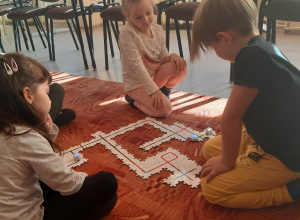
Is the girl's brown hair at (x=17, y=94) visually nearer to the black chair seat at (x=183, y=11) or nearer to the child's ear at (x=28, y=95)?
the child's ear at (x=28, y=95)

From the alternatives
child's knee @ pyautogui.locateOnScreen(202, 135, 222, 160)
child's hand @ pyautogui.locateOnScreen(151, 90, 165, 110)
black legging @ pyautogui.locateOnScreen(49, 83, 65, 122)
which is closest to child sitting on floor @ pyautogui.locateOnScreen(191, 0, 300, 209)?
child's knee @ pyautogui.locateOnScreen(202, 135, 222, 160)

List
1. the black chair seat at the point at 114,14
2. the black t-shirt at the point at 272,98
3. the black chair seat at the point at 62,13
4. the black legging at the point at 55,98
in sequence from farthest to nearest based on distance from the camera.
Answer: the black chair seat at the point at 62,13, the black chair seat at the point at 114,14, the black legging at the point at 55,98, the black t-shirt at the point at 272,98

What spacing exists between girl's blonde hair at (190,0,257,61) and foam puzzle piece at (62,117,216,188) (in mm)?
535

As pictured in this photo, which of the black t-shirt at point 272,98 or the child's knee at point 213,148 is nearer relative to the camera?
the black t-shirt at point 272,98

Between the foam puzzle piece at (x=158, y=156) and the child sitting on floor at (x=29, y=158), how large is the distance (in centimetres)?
38

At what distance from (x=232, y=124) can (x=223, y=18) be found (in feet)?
1.07

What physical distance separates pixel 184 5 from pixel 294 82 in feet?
5.43

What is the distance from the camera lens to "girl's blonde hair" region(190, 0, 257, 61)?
88cm

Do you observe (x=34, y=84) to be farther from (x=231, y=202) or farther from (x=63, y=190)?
(x=231, y=202)

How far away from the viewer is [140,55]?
5.78ft

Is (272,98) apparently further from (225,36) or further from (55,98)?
(55,98)

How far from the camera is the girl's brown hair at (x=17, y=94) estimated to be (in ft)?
2.43

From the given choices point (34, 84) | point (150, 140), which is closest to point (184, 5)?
point (150, 140)

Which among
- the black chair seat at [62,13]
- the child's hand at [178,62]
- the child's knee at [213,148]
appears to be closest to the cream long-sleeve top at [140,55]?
the child's hand at [178,62]
